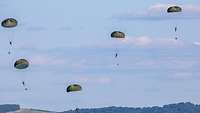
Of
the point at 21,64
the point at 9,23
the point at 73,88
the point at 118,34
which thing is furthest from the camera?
the point at 73,88

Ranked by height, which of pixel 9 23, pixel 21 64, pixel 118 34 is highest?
pixel 9 23

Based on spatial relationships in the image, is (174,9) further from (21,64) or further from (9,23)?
(9,23)

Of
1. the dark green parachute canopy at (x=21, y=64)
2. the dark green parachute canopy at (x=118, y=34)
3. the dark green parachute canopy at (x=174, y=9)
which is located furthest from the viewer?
the dark green parachute canopy at (x=118, y=34)

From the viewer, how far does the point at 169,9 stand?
17288cm

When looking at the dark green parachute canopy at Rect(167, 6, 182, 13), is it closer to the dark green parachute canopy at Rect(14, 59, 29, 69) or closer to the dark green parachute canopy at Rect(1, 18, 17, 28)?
the dark green parachute canopy at Rect(14, 59, 29, 69)

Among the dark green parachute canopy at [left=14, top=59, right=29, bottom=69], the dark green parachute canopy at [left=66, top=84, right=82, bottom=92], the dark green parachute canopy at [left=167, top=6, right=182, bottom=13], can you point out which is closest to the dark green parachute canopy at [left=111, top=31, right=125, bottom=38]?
the dark green parachute canopy at [left=167, top=6, right=182, bottom=13]

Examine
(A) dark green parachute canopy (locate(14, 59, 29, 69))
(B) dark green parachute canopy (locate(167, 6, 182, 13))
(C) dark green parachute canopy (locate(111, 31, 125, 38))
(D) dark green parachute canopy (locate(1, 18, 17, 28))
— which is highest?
(B) dark green parachute canopy (locate(167, 6, 182, 13))

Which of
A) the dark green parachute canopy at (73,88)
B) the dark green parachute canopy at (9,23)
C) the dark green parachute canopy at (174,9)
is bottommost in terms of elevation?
the dark green parachute canopy at (73,88)

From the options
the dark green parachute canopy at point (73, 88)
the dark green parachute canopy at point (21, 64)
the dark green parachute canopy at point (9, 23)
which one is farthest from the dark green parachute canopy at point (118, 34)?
the dark green parachute canopy at point (9, 23)

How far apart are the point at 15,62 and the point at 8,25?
38.1ft

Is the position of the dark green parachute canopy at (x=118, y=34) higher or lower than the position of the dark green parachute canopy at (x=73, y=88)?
higher

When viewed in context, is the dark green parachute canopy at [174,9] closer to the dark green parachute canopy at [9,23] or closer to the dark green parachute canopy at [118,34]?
the dark green parachute canopy at [118,34]

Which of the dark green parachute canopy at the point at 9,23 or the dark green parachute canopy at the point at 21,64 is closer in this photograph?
the dark green parachute canopy at the point at 9,23

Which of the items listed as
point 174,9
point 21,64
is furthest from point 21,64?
point 174,9
